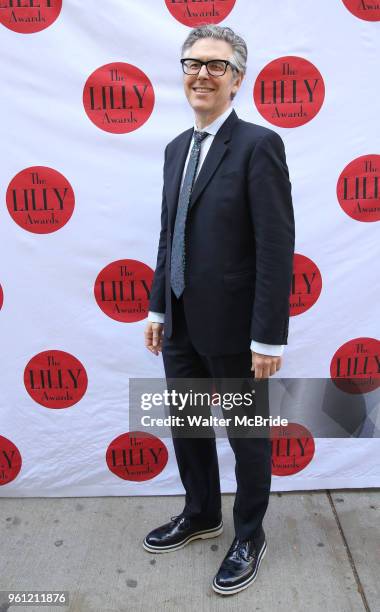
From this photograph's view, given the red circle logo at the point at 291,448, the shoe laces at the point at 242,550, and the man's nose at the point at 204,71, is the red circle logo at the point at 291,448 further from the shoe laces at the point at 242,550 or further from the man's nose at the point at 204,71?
the man's nose at the point at 204,71

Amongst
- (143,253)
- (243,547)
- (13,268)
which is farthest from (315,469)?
(13,268)

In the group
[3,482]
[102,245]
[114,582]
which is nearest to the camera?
[114,582]

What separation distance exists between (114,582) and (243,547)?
1.53 feet

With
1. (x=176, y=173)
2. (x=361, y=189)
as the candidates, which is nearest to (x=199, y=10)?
(x=176, y=173)

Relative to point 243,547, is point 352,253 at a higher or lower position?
higher

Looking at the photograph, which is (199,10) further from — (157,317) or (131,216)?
(157,317)

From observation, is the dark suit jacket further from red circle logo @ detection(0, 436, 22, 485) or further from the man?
red circle logo @ detection(0, 436, 22, 485)

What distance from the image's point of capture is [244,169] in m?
1.59

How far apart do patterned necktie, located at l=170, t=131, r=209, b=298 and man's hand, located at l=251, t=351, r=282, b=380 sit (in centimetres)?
32

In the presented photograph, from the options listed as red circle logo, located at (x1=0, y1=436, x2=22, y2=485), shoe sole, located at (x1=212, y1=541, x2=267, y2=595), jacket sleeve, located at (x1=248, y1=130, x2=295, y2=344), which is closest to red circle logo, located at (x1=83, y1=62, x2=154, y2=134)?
jacket sleeve, located at (x1=248, y1=130, x2=295, y2=344)

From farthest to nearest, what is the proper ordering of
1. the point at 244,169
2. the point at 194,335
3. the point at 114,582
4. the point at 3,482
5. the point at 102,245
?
the point at 3,482, the point at 102,245, the point at 114,582, the point at 194,335, the point at 244,169

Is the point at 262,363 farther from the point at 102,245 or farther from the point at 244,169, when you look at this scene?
the point at 102,245

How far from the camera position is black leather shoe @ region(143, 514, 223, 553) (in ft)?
6.73

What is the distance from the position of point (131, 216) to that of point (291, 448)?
1.22m
